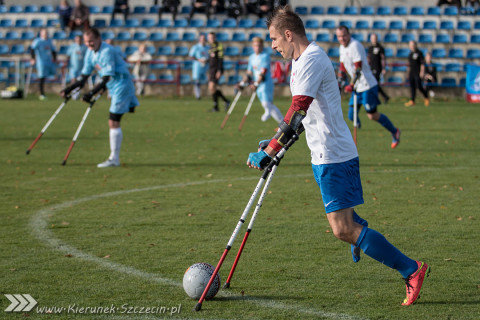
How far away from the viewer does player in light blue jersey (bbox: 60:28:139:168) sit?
12.5 metres

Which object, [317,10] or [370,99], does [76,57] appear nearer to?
[317,10]

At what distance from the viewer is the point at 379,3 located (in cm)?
3597

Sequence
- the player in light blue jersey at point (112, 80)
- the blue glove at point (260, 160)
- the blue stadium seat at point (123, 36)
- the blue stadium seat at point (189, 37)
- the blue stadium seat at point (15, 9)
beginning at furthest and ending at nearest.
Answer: the blue stadium seat at point (15, 9), the blue stadium seat at point (123, 36), the blue stadium seat at point (189, 37), the player in light blue jersey at point (112, 80), the blue glove at point (260, 160)

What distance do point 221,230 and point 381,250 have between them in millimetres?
2942

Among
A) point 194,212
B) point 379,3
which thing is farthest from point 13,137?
point 379,3

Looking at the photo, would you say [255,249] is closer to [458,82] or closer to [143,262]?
[143,262]

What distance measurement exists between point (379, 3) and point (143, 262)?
31689 millimetres

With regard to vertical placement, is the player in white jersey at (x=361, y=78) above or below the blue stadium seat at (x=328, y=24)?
above

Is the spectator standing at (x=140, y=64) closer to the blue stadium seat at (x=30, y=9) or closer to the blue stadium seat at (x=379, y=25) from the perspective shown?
the blue stadium seat at (x=30, y=9)

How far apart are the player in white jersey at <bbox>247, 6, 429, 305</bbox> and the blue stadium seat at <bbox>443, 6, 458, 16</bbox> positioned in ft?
96.4

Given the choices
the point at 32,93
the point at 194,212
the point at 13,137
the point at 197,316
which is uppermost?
the point at 197,316

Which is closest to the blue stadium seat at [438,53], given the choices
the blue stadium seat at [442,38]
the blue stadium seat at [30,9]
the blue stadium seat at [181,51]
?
the blue stadium seat at [442,38]

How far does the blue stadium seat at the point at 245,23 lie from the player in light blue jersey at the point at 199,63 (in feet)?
12.4

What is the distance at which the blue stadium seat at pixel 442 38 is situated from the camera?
103ft
